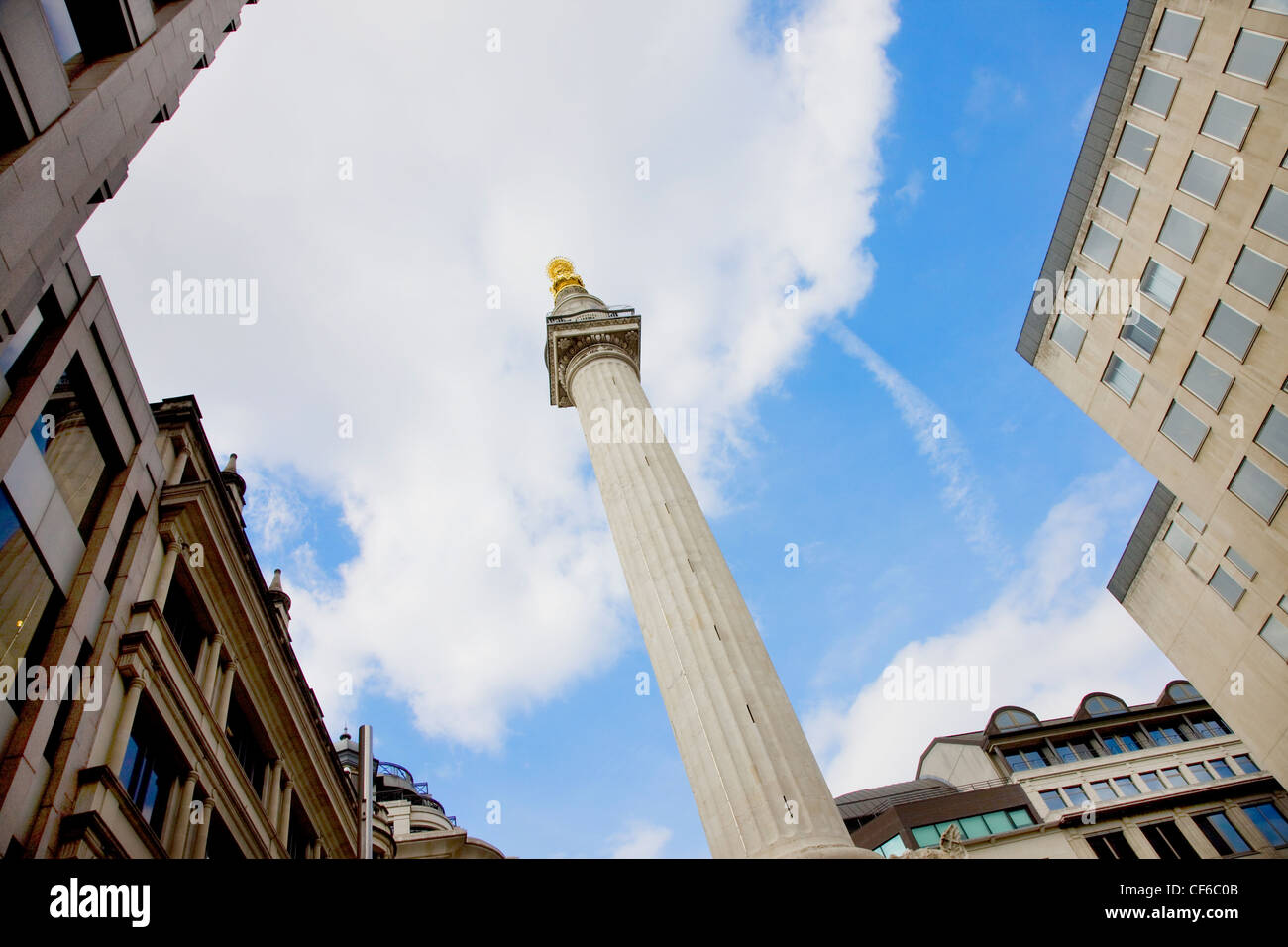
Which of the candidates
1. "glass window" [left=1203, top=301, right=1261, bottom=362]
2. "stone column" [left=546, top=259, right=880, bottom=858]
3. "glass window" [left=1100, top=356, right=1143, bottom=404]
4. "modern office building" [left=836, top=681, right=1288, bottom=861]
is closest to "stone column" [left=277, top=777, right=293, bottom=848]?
"stone column" [left=546, top=259, right=880, bottom=858]

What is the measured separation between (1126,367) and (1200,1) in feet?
38.8

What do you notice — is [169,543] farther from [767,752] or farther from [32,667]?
[767,752]

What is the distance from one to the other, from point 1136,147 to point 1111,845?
32.1m

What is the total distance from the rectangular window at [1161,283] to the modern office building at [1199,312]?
0.22 ft

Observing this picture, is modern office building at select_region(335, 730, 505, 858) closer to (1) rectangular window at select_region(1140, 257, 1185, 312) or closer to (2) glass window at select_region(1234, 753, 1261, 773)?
(1) rectangular window at select_region(1140, 257, 1185, 312)

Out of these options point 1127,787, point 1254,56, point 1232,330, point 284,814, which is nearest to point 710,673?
point 284,814

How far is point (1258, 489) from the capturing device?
1096 inches

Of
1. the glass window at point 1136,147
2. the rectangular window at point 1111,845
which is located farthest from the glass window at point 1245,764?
the glass window at point 1136,147

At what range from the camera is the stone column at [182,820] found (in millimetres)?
15430

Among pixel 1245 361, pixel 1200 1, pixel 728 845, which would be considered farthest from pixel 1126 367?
pixel 728 845

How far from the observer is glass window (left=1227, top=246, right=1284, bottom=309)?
25.7m

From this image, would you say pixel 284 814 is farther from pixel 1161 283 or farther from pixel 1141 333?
pixel 1161 283

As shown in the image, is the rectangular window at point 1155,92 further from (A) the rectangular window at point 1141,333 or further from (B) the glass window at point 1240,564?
(B) the glass window at point 1240,564

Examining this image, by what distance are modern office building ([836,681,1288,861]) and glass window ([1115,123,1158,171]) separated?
2928 centimetres
